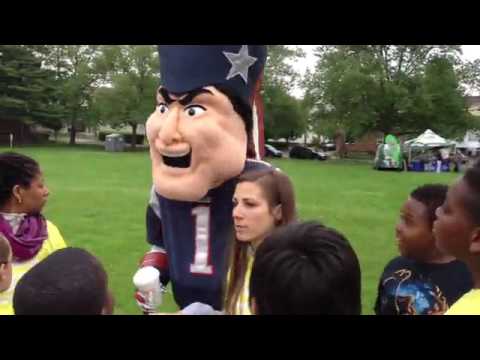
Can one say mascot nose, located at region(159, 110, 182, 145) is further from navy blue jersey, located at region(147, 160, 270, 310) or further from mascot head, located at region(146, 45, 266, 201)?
navy blue jersey, located at region(147, 160, 270, 310)

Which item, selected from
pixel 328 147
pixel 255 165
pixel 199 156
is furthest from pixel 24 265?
pixel 328 147

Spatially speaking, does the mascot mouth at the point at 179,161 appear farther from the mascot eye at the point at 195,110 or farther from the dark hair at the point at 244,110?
the dark hair at the point at 244,110

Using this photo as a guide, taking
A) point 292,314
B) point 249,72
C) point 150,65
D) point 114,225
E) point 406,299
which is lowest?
point 114,225

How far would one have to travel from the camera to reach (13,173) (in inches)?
104

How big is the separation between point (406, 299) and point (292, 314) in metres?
1.05

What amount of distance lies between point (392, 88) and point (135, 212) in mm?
20015

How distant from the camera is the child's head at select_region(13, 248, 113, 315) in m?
1.33

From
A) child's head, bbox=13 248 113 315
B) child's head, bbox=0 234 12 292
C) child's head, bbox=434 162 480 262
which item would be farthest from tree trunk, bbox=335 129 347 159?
child's head, bbox=13 248 113 315

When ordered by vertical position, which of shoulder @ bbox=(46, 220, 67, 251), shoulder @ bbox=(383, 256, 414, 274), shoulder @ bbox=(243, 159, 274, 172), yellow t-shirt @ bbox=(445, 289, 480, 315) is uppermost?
shoulder @ bbox=(243, 159, 274, 172)

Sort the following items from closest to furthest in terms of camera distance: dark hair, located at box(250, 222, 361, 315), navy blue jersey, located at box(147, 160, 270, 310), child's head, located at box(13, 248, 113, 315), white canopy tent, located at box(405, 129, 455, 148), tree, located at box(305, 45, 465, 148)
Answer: dark hair, located at box(250, 222, 361, 315), child's head, located at box(13, 248, 113, 315), navy blue jersey, located at box(147, 160, 270, 310), white canopy tent, located at box(405, 129, 455, 148), tree, located at box(305, 45, 465, 148)

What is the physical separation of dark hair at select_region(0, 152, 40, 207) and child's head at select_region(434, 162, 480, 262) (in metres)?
1.96
